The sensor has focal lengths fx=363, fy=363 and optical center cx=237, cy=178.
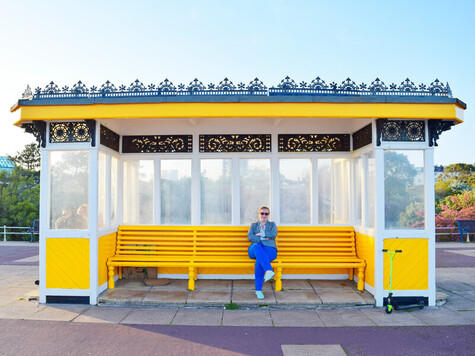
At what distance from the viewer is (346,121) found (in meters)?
6.94

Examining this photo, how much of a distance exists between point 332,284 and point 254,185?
232 cm

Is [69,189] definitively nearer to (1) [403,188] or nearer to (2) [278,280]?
(2) [278,280]

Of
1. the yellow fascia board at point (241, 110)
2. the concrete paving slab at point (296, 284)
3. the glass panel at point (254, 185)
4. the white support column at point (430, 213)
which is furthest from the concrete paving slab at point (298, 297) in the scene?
the yellow fascia board at point (241, 110)

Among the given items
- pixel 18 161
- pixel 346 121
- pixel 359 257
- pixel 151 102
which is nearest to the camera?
pixel 151 102

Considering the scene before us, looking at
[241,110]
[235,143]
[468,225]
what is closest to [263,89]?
[241,110]

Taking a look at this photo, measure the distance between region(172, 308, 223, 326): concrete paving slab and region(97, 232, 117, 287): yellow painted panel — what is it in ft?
5.13

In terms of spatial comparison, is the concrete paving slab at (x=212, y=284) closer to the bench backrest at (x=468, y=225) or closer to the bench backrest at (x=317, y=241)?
the bench backrest at (x=317, y=241)

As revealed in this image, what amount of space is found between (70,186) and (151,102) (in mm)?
2001

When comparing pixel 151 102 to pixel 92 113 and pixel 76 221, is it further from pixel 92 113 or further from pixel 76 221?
pixel 76 221

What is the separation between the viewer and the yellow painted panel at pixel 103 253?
19.5 ft

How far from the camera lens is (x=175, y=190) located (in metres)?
7.18

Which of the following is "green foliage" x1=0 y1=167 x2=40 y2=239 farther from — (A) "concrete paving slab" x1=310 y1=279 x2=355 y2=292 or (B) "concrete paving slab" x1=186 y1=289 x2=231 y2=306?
(A) "concrete paving slab" x1=310 y1=279 x2=355 y2=292

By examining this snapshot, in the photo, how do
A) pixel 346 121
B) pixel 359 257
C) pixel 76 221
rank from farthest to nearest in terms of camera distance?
pixel 346 121
pixel 359 257
pixel 76 221

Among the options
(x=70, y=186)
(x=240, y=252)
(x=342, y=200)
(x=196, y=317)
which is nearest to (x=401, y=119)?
(x=342, y=200)
